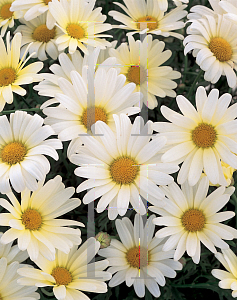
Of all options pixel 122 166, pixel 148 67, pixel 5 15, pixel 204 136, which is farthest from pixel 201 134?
pixel 5 15

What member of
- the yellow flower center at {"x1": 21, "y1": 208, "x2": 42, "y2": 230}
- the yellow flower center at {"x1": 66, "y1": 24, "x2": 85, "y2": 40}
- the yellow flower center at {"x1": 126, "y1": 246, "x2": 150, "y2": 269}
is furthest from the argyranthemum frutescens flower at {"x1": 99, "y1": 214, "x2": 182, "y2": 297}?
the yellow flower center at {"x1": 66, "y1": 24, "x2": 85, "y2": 40}

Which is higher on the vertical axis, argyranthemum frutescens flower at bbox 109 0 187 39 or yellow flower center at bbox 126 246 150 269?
argyranthemum frutescens flower at bbox 109 0 187 39

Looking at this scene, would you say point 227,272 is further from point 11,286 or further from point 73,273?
point 11,286

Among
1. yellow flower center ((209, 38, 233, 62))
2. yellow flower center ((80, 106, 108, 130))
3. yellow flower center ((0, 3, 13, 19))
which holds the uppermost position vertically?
yellow flower center ((0, 3, 13, 19))

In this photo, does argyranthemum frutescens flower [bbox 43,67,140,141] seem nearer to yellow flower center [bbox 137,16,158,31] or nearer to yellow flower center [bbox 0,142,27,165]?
yellow flower center [bbox 0,142,27,165]

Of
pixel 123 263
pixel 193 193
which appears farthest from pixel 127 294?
pixel 193 193

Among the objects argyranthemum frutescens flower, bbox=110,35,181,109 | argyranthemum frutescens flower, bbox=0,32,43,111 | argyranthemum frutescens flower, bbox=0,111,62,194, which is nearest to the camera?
argyranthemum frutescens flower, bbox=0,111,62,194
